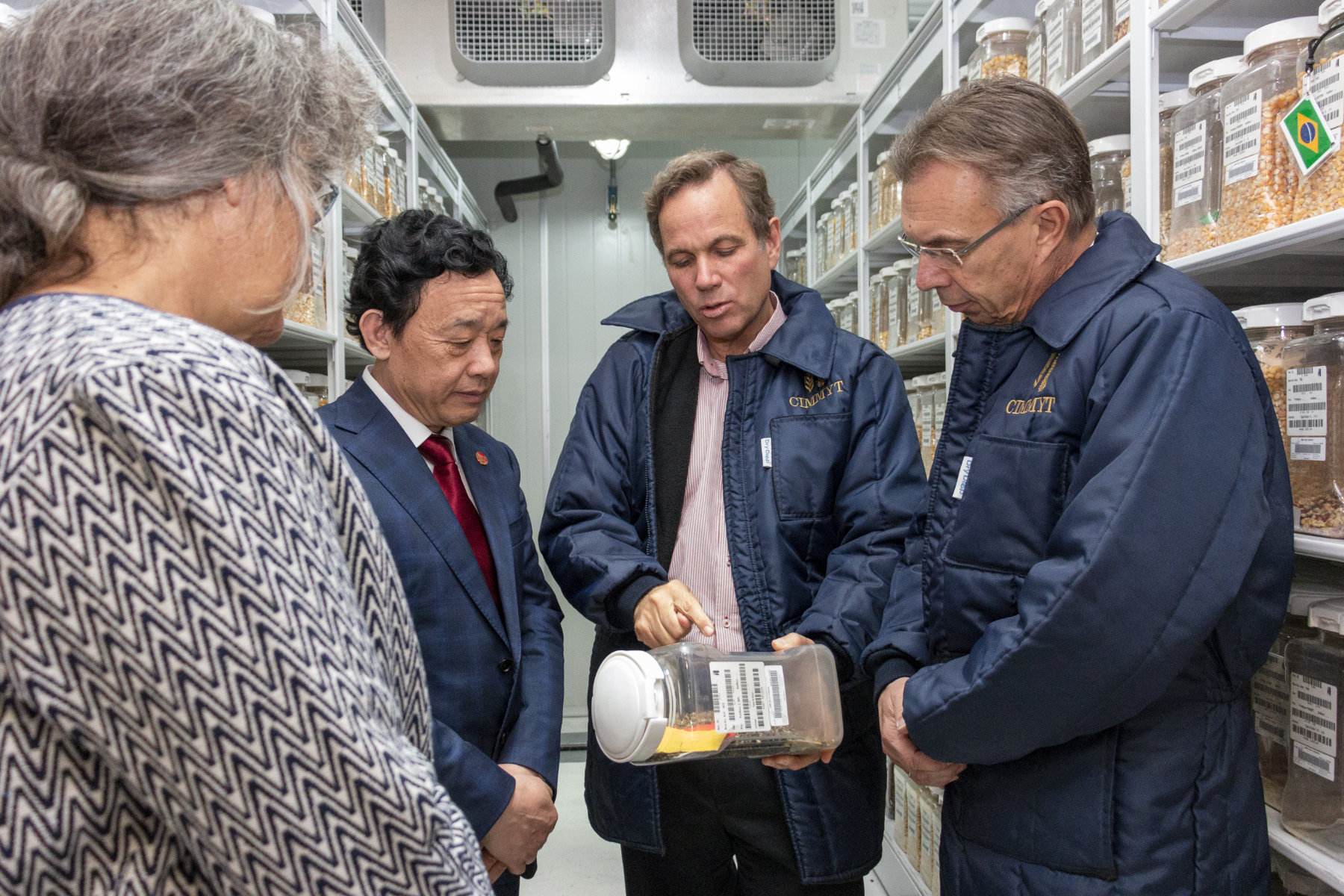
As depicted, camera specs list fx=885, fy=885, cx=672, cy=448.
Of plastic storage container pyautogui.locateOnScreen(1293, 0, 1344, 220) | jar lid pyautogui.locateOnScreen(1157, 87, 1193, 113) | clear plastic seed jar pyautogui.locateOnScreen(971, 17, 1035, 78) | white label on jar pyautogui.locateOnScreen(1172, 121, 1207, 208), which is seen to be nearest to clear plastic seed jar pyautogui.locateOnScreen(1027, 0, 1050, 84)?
clear plastic seed jar pyautogui.locateOnScreen(971, 17, 1035, 78)

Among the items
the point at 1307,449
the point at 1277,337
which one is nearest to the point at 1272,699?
the point at 1307,449

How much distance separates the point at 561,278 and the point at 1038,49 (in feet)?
10.4

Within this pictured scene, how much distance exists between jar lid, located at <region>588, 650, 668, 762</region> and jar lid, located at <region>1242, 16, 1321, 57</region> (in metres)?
1.14

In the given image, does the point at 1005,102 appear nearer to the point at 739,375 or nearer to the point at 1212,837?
the point at 739,375

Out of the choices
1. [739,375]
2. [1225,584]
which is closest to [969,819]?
[1225,584]

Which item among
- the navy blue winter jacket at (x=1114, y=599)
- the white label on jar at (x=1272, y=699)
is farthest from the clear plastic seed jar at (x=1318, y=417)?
the white label on jar at (x=1272, y=699)

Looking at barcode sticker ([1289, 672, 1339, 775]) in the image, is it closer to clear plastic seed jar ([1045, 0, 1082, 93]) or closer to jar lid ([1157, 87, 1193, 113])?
jar lid ([1157, 87, 1193, 113])

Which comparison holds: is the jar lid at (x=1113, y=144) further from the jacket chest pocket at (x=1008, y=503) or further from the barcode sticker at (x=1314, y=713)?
the barcode sticker at (x=1314, y=713)

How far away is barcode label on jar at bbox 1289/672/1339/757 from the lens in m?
1.17

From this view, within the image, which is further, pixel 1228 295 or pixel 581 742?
pixel 581 742

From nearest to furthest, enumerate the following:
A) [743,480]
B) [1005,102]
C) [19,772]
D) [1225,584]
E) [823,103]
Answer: [19,772] < [1225,584] < [1005,102] < [743,480] < [823,103]

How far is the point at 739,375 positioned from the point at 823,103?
7.14 ft

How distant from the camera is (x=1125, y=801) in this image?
1068mm

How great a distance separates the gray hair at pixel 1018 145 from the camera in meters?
1.19
